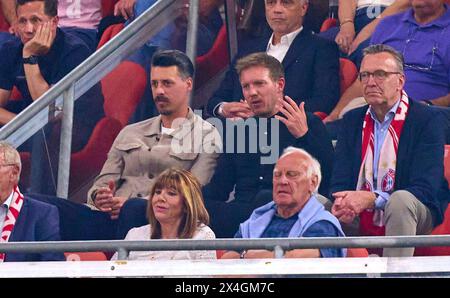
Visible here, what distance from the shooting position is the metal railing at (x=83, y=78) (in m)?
7.64

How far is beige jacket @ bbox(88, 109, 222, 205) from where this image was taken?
735 cm

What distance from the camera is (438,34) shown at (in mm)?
7266

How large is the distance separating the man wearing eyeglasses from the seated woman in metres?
0.65

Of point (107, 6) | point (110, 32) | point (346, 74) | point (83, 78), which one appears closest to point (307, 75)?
point (346, 74)

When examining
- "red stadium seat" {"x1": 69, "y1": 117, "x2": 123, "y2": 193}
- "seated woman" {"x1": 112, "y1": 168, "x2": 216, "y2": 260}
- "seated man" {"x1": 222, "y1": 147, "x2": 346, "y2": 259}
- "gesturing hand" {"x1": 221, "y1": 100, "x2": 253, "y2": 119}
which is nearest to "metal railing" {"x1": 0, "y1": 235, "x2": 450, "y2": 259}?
"seated man" {"x1": 222, "y1": 147, "x2": 346, "y2": 259}

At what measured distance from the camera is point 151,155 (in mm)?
7445

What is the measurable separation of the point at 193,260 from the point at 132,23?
1646mm

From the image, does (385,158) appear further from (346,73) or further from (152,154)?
(152,154)

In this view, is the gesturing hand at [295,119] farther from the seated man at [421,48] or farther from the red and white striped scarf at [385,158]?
the red and white striped scarf at [385,158]

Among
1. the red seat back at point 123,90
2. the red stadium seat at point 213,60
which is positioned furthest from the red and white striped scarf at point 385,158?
the red seat back at point 123,90

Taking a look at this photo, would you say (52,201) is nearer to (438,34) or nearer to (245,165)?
(245,165)

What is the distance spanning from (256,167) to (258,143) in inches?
4.7

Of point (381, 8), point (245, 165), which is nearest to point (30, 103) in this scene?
point (245, 165)

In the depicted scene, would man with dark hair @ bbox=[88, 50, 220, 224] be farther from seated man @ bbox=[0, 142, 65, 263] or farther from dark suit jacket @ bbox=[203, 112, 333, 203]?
seated man @ bbox=[0, 142, 65, 263]
